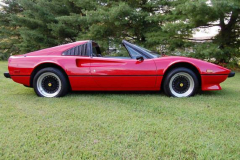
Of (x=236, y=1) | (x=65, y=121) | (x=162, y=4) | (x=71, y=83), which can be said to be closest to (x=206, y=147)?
(x=65, y=121)

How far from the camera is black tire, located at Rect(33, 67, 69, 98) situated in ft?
10.3

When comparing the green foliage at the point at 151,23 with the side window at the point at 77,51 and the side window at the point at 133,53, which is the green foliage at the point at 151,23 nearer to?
the side window at the point at 133,53

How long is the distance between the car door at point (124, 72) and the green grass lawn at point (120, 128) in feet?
0.94

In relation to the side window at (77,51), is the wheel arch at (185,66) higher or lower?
lower

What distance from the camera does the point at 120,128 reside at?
1901 millimetres

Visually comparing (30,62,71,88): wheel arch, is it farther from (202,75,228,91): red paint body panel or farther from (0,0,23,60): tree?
(0,0,23,60): tree

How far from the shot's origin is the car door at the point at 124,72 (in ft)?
10.0

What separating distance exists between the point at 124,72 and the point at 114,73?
0.58 feet

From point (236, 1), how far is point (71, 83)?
5.84 metres

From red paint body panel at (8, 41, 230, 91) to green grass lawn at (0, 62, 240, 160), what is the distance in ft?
0.92

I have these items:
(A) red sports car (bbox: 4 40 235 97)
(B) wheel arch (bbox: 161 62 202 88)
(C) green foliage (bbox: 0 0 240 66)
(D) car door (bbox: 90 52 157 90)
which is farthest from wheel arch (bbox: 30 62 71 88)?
(C) green foliage (bbox: 0 0 240 66)

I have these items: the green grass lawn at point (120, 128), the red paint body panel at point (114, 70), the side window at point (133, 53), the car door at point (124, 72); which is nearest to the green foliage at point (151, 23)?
the red paint body panel at point (114, 70)

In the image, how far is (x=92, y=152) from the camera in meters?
1.48

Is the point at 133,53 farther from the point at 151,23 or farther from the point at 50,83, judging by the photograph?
the point at 151,23
